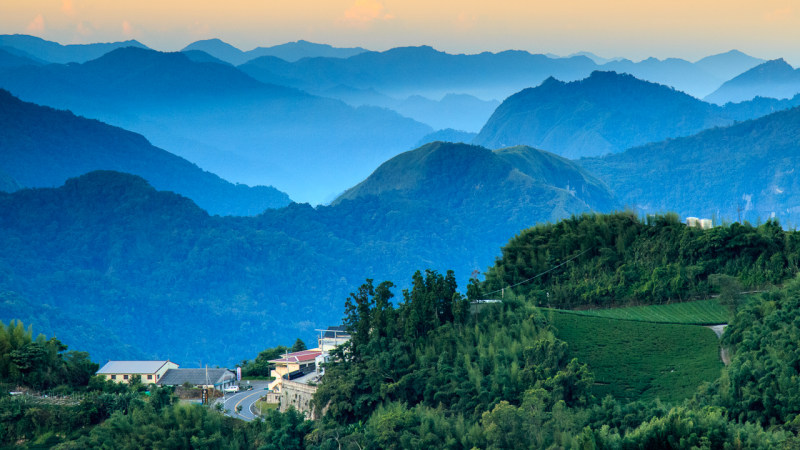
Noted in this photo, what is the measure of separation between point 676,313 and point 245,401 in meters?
18.6

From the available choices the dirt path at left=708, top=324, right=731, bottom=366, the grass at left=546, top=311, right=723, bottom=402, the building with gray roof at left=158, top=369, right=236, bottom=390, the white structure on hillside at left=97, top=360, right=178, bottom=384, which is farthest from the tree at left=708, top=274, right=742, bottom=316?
the white structure on hillside at left=97, top=360, right=178, bottom=384

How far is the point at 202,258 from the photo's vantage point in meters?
150

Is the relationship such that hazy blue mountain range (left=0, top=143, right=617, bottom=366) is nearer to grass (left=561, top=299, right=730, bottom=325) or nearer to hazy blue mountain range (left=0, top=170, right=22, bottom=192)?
hazy blue mountain range (left=0, top=170, right=22, bottom=192)

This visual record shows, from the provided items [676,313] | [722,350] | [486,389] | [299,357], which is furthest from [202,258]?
[486,389]

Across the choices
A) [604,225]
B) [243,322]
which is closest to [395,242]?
[243,322]

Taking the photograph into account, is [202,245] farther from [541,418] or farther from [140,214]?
[541,418]

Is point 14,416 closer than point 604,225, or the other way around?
point 14,416

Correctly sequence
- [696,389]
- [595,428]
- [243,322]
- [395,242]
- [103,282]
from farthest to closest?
[395,242] < [103,282] < [243,322] < [696,389] < [595,428]

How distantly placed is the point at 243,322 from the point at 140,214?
127ft

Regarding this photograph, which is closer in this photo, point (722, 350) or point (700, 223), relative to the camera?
point (722, 350)

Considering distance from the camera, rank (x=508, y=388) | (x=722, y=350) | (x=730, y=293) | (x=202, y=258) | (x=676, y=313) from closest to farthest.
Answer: (x=508, y=388), (x=722, y=350), (x=730, y=293), (x=676, y=313), (x=202, y=258)

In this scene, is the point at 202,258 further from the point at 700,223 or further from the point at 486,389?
the point at 486,389

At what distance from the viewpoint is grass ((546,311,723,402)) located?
3634 cm

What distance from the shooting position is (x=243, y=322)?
130625 millimetres
